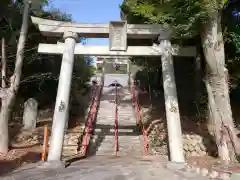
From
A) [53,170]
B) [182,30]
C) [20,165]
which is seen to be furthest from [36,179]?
[182,30]

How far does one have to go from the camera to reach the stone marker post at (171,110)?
8297mm

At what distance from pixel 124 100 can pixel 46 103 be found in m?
4.92

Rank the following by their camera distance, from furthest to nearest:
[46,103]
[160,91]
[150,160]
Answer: [160,91], [46,103], [150,160]

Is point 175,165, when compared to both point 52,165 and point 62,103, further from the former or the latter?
point 62,103

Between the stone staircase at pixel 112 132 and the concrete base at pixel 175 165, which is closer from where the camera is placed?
the concrete base at pixel 175 165

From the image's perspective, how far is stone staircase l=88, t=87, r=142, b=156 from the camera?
10.7 meters

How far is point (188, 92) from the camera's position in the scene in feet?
46.8

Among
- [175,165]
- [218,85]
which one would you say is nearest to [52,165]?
[175,165]

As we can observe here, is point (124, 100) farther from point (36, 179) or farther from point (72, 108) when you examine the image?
point (36, 179)

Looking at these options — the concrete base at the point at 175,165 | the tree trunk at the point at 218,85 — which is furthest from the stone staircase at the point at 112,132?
the tree trunk at the point at 218,85

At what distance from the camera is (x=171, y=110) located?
8.75 m

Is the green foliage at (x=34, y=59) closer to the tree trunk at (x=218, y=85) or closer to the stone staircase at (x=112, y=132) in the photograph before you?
the stone staircase at (x=112, y=132)

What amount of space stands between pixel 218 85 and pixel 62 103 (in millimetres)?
4744

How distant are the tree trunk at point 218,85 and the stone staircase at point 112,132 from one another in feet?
11.3
